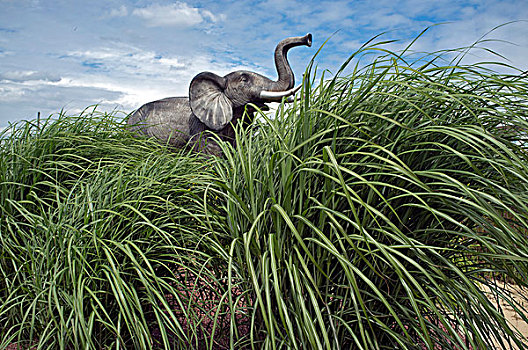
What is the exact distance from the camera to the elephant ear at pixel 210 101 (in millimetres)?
5809

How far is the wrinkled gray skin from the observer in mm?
5852

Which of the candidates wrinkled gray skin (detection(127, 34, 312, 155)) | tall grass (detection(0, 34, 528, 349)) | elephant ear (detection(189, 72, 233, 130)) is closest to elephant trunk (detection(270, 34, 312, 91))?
wrinkled gray skin (detection(127, 34, 312, 155))

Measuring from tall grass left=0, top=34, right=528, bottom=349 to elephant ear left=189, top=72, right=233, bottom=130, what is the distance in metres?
3.78

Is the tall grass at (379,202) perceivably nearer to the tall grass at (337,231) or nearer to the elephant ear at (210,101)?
the tall grass at (337,231)

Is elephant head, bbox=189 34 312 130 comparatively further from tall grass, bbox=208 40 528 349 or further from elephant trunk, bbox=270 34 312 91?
tall grass, bbox=208 40 528 349

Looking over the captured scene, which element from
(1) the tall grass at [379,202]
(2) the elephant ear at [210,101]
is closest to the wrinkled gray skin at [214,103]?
(2) the elephant ear at [210,101]

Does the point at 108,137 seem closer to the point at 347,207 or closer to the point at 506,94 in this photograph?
the point at 347,207

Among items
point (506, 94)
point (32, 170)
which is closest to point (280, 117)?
point (506, 94)

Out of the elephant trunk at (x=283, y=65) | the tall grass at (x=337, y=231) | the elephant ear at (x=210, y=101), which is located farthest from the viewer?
the elephant trunk at (x=283, y=65)

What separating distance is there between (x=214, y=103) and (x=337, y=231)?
451 centimetres

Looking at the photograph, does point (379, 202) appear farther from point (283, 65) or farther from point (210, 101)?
point (283, 65)

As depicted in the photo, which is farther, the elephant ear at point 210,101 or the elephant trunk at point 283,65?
the elephant trunk at point 283,65

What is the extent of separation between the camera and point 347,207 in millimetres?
1642

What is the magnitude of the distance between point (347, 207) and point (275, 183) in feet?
0.94
